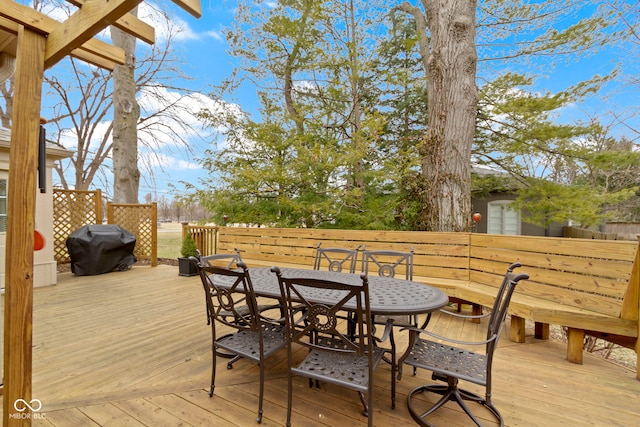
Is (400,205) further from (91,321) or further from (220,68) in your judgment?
(220,68)

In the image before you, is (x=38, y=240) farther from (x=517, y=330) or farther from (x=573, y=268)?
(x=573, y=268)

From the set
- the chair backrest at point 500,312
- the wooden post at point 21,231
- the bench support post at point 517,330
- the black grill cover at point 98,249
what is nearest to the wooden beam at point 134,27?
the wooden post at point 21,231

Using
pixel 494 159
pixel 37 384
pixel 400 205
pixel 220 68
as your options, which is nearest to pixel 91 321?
pixel 37 384

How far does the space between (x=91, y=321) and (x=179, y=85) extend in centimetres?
910

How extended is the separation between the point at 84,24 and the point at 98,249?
5.45m

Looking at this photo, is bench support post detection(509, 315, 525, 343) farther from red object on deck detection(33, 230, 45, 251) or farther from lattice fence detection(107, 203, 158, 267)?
lattice fence detection(107, 203, 158, 267)

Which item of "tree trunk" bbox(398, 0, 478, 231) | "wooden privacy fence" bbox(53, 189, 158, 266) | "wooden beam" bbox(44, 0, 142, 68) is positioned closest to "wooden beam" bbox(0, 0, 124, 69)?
"wooden beam" bbox(44, 0, 142, 68)

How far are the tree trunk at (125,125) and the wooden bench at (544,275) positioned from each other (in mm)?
5523

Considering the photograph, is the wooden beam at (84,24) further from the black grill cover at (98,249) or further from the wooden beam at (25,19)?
the black grill cover at (98,249)

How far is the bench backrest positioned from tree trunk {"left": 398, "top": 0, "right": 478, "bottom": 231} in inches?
51.4

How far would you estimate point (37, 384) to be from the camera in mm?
1983

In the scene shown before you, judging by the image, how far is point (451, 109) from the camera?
180 inches

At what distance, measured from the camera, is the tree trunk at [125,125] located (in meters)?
6.80

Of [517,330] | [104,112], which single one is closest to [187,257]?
[517,330]
